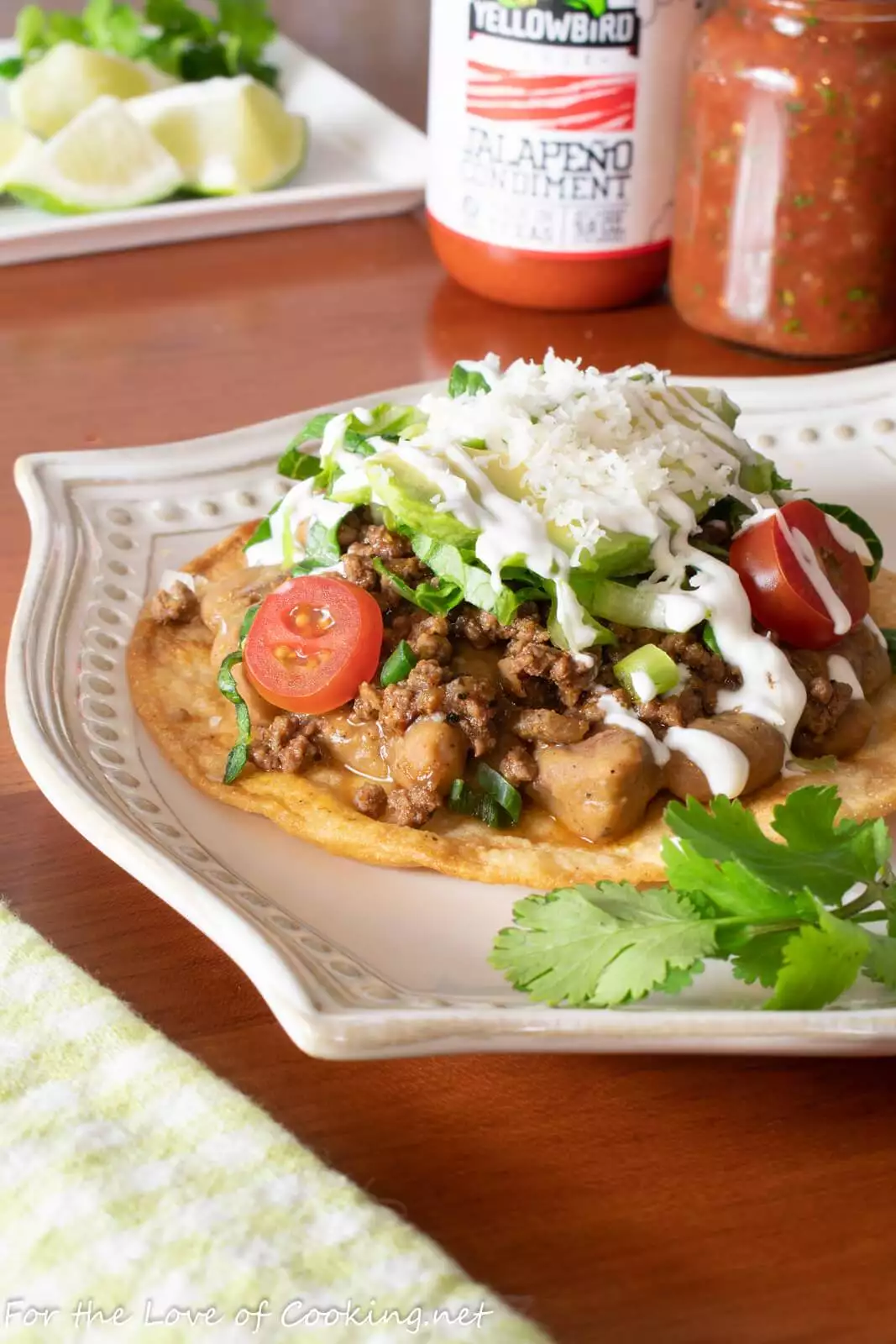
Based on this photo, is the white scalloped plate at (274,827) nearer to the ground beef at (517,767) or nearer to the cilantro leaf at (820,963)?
the cilantro leaf at (820,963)

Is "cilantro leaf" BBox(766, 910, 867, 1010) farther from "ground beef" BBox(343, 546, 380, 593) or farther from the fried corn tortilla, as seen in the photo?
"ground beef" BBox(343, 546, 380, 593)

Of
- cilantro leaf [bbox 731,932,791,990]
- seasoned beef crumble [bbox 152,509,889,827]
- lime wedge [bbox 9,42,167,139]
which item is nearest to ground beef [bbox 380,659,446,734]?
seasoned beef crumble [bbox 152,509,889,827]

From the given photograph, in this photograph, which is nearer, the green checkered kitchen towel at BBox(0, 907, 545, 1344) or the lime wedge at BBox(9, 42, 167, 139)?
the green checkered kitchen towel at BBox(0, 907, 545, 1344)

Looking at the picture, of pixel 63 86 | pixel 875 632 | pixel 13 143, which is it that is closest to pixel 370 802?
pixel 875 632

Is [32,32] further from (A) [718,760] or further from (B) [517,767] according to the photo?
(A) [718,760]

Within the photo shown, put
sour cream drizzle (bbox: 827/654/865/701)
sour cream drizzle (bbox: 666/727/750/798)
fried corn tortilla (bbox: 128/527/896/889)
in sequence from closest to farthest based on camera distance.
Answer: fried corn tortilla (bbox: 128/527/896/889)
sour cream drizzle (bbox: 666/727/750/798)
sour cream drizzle (bbox: 827/654/865/701)

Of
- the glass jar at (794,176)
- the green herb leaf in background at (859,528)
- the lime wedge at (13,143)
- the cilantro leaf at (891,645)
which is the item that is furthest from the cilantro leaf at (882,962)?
the lime wedge at (13,143)

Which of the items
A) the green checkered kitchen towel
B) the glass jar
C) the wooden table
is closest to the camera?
the green checkered kitchen towel

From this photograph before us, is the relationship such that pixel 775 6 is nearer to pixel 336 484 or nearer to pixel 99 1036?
pixel 336 484
